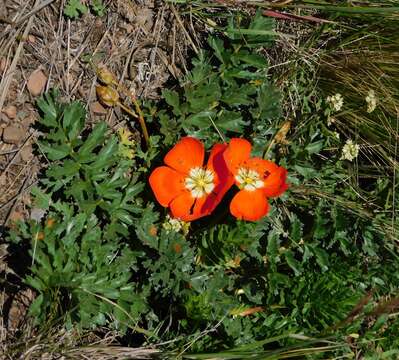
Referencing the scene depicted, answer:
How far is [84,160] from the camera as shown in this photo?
8.42 ft

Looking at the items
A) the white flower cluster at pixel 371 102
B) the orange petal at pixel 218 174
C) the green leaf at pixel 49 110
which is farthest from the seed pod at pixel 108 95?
the white flower cluster at pixel 371 102

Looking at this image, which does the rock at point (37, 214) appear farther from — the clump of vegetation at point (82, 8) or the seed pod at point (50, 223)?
the clump of vegetation at point (82, 8)

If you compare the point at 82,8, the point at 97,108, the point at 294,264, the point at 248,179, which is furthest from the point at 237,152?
the point at 82,8

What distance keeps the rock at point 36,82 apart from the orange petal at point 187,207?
26.9 inches

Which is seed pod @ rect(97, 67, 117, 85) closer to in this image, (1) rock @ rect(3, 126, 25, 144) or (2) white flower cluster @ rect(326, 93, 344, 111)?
(1) rock @ rect(3, 126, 25, 144)

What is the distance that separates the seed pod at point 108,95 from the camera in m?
2.74

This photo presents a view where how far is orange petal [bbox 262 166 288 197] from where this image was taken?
263cm

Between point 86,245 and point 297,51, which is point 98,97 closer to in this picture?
point 86,245

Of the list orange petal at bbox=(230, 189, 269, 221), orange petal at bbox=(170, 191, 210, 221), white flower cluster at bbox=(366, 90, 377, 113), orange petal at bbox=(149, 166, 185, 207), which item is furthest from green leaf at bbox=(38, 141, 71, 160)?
white flower cluster at bbox=(366, 90, 377, 113)

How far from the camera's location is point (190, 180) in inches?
106

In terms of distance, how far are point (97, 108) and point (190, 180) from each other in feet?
1.60

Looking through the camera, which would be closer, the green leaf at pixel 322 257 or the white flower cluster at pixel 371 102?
the green leaf at pixel 322 257

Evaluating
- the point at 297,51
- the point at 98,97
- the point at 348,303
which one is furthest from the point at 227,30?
the point at 348,303

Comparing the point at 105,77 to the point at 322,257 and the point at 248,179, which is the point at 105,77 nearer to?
the point at 248,179
